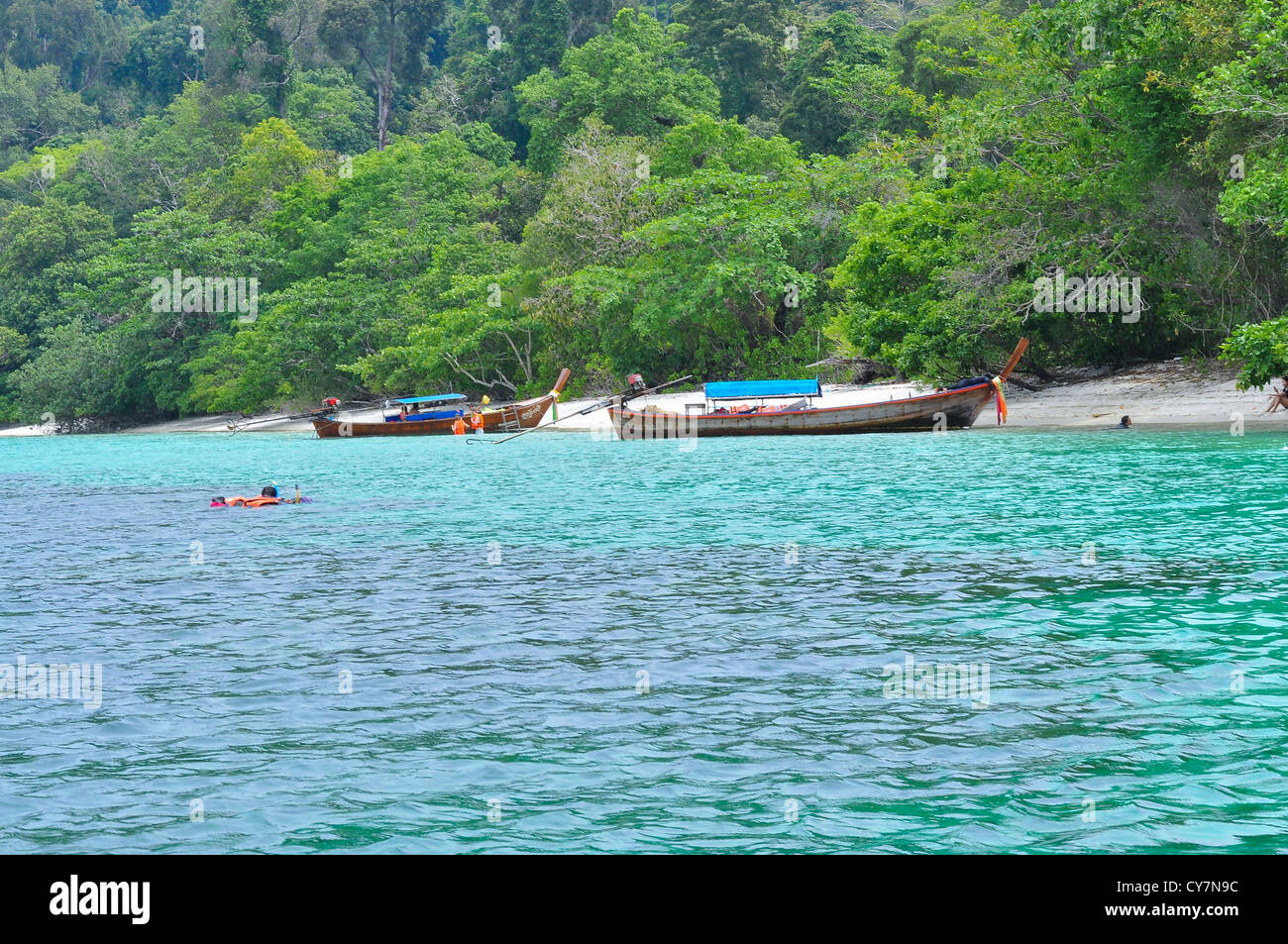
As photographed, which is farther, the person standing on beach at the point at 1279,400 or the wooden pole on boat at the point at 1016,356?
the wooden pole on boat at the point at 1016,356

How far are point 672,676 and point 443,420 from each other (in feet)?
153

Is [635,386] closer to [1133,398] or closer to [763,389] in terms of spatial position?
[763,389]

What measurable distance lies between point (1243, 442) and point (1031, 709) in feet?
78.6

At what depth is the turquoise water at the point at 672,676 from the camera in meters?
7.78

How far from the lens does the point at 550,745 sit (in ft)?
30.4

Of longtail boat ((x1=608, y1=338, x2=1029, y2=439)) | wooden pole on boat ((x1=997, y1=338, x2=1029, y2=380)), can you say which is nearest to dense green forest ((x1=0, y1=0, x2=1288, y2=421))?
wooden pole on boat ((x1=997, y1=338, x2=1029, y2=380))

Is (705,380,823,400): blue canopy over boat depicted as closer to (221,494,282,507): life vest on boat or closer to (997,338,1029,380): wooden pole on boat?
(997,338,1029,380): wooden pole on boat

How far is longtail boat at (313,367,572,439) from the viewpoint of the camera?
5572cm

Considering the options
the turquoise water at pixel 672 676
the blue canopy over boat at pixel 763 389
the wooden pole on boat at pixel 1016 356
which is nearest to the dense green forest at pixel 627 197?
the wooden pole on boat at pixel 1016 356

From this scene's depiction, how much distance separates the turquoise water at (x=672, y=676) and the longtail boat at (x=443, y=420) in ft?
101

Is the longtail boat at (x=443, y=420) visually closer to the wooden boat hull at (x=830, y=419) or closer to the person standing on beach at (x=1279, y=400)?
the wooden boat hull at (x=830, y=419)

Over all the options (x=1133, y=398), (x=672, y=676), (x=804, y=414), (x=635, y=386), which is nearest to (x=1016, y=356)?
(x=1133, y=398)
